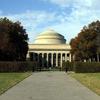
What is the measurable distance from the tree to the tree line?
649 inches

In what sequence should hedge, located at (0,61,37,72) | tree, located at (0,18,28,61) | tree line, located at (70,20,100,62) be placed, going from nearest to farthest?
1. hedge, located at (0,61,37,72)
2. tree, located at (0,18,28,61)
3. tree line, located at (70,20,100,62)

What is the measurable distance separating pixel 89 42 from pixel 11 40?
23350mm

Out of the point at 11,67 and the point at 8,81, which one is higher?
the point at 11,67

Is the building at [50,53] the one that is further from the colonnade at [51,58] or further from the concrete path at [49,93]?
the concrete path at [49,93]

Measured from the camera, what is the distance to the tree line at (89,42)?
110000mm

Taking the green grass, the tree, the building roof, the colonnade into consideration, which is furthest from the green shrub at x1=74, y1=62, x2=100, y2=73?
the building roof

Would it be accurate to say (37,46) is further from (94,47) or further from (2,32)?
(2,32)

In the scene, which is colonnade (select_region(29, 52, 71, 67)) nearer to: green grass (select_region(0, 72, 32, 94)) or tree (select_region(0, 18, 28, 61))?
tree (select_region(0, 18, 28, 61))

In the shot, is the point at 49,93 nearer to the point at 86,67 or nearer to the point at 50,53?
the point at 86,67

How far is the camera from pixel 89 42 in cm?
11200

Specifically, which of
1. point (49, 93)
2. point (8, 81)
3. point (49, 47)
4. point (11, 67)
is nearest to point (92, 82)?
point (8, 81)

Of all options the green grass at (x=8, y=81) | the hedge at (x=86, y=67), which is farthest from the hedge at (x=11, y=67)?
the green grass at (x=8, y=81)

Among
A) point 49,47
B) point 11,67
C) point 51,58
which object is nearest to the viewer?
point 11,67

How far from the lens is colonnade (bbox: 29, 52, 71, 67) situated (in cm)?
18762
